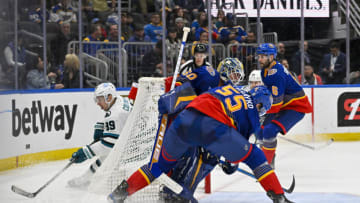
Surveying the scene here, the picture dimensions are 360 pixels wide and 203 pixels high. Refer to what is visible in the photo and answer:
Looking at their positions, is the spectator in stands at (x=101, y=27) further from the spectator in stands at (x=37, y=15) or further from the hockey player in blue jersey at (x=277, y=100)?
the hockey player in blue jersey at (x=277, y=100)

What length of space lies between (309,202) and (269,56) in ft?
4.27

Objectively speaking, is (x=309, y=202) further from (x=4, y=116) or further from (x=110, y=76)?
(x=110, y=76)

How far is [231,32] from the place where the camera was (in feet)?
25.8

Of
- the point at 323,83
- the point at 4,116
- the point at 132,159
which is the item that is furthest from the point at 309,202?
the point at 323,83

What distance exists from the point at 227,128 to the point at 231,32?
17.1 ft

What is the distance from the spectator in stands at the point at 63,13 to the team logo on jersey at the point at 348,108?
12.5ft

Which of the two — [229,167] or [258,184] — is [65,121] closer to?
[258,184]

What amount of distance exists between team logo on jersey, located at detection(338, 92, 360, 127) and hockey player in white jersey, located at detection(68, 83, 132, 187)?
4.36m

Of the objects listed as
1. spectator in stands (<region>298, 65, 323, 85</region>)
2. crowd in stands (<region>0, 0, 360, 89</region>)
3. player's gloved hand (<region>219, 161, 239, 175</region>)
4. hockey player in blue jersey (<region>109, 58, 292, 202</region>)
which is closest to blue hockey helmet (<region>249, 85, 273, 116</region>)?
hockey player in blue jersey (<region>109, 58, 292, 202</region>)

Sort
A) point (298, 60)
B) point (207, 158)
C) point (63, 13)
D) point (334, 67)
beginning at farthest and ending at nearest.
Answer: point (334, 67) → point (298, 60) → point (63, 13) → point (207, 158)

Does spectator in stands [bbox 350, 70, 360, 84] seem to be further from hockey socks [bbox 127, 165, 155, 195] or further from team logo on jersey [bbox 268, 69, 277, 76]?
hockey socks [bbox 127, 165, 155, 195]

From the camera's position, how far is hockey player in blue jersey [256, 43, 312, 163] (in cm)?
444

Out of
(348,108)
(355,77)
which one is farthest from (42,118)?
(355,77)

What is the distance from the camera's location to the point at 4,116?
200 inches
